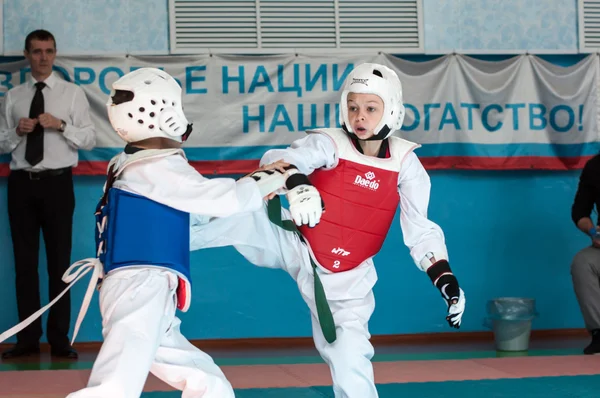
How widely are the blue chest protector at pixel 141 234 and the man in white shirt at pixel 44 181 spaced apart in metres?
2.90

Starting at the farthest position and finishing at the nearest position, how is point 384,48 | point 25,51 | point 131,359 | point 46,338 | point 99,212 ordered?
point 384,48 → point 46,338 → point 25,51 → point 99,212 → point 131,359

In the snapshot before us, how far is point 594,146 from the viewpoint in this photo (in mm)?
6672

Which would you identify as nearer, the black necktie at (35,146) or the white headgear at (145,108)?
the white headgear at (145,108)

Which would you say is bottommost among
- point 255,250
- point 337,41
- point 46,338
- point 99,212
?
point 46,338

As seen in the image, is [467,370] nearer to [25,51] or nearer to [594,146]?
[594,146]

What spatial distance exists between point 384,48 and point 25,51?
2.68 meters

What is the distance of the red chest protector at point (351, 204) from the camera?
3516 millimetres

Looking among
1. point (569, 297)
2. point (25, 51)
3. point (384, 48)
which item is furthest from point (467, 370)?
point (25, 51)

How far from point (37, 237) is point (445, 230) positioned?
10.1 ft

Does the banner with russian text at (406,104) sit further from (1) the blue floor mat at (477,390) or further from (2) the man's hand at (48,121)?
(1) the blue floor mat at (477,390)

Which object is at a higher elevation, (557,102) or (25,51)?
(25,51)

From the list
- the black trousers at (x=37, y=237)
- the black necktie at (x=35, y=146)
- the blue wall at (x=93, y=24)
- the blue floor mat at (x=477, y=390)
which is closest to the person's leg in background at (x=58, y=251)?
the black trousers at (x=37, y=237)

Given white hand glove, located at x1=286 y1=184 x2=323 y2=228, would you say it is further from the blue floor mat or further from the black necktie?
the black necktie

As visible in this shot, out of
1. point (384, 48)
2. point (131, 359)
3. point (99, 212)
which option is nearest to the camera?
point (131, 359)
